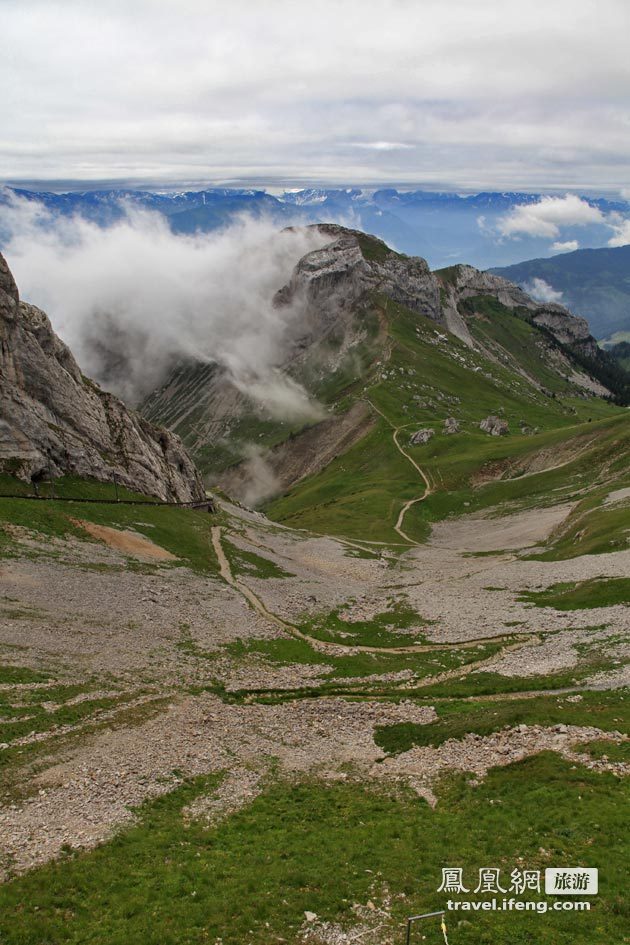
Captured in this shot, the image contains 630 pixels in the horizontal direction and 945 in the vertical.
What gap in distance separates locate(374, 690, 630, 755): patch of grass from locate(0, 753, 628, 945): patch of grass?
4504mm

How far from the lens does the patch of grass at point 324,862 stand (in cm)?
1975

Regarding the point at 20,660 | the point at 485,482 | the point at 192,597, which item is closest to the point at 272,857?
the point at 20,660

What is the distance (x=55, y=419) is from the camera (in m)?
98.6

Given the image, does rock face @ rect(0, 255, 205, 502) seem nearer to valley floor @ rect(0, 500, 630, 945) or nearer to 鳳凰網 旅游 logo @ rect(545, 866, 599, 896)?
valley floor @ rect(0, 500, 630, 945)

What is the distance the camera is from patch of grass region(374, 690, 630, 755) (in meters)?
35.0

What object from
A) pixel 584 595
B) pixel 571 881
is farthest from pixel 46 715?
pixel 584 595

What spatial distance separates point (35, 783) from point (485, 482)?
15427cm

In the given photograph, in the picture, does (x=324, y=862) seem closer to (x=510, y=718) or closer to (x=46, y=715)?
(x=510, y=718)

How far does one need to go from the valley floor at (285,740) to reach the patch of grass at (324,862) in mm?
107

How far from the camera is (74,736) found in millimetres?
34469

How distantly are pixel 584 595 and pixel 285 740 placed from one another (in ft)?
136

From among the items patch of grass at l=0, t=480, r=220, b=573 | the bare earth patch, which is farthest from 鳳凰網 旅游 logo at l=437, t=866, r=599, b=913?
the bare earth patch

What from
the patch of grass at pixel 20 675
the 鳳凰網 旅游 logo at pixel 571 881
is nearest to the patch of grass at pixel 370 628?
the patch of grass at pixel 20 675

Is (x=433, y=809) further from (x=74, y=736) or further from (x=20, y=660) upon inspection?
(x=20, y=660)
